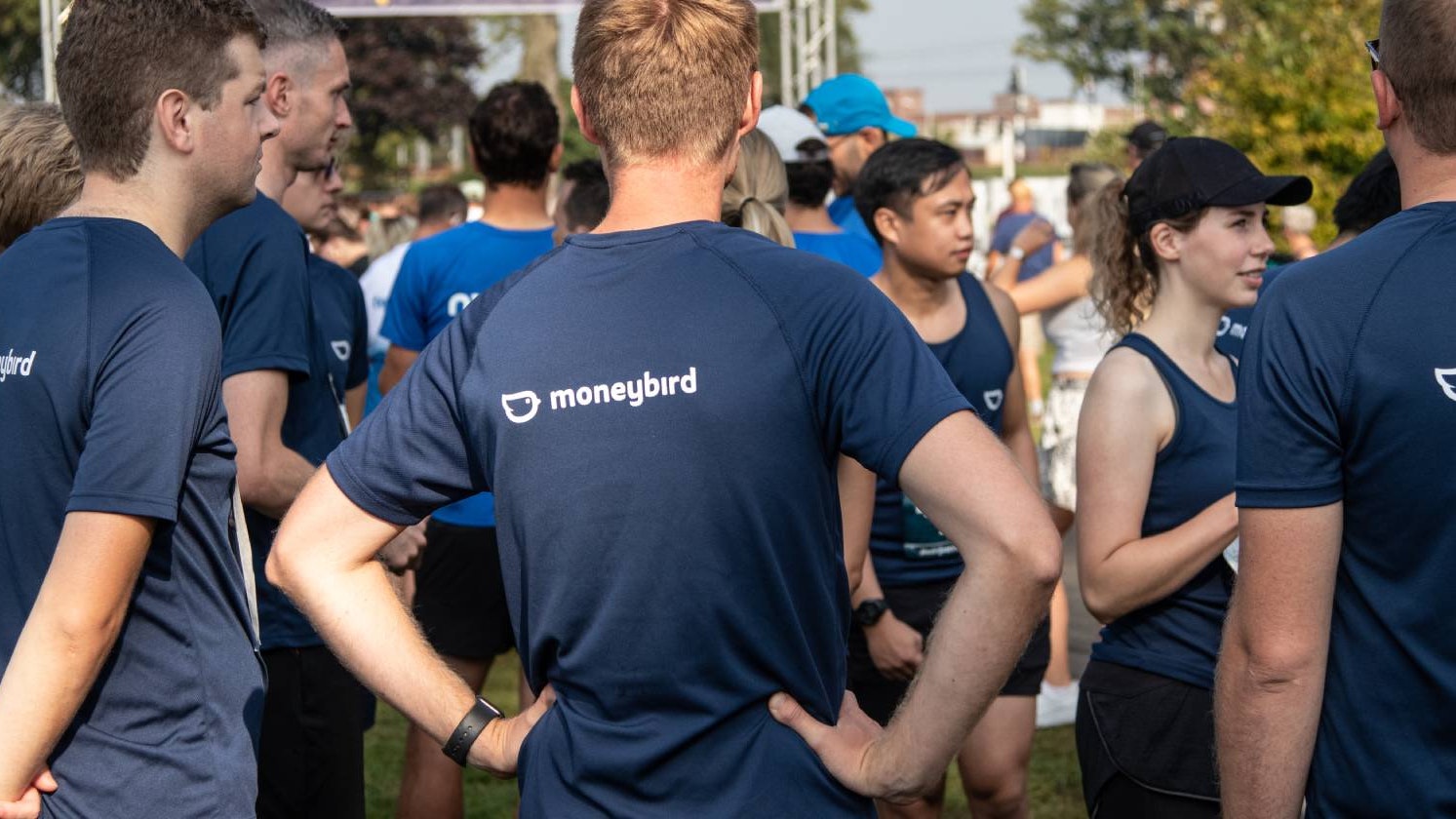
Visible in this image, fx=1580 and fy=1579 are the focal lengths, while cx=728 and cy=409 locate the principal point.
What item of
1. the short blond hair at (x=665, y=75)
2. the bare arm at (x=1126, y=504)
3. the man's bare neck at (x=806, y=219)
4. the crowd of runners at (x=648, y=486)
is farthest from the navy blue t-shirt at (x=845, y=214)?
the short blond hair at (x=665, y=75)

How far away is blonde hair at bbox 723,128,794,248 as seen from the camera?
3621 millimetres

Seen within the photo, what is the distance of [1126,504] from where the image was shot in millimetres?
3404

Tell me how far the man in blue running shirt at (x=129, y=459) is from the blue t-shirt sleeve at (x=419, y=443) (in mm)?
356

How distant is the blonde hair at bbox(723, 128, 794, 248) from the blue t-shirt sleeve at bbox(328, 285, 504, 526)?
Answer: 1.37 m

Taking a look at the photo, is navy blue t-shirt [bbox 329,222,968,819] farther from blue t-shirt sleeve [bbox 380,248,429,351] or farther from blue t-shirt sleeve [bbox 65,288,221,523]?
blue t-shirt sleeve [bbox 380,248,429,351]

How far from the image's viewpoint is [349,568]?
2.28m

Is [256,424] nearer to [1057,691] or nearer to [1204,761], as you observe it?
[1204,761]

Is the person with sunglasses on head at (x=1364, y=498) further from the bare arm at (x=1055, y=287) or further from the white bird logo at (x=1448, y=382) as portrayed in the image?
the bare arm at (x=1055, y=287)

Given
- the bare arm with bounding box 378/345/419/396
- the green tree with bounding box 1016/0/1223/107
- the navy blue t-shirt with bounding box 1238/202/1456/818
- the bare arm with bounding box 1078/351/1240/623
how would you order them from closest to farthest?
the navy blue t-shirt with bounding box 1238/202/1456/818
the bare arm with bounding box 1078/351/1240/623
the bare arm with bounding box 378/345/419/396
the green tree with bounding box 1016/0/1223/107

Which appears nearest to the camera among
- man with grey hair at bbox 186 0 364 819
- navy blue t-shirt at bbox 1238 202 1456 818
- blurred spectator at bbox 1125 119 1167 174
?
navy blue t-shirt at bbox 1238 202 1456 818

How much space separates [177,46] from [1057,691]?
5.17 metres

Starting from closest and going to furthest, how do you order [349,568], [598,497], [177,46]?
[598,497], [349,568], [177,46]

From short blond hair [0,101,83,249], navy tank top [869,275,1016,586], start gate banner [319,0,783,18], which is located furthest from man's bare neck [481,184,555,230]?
start gate banner [319,0,783,18]

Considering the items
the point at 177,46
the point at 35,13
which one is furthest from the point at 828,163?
the point at 35,13
